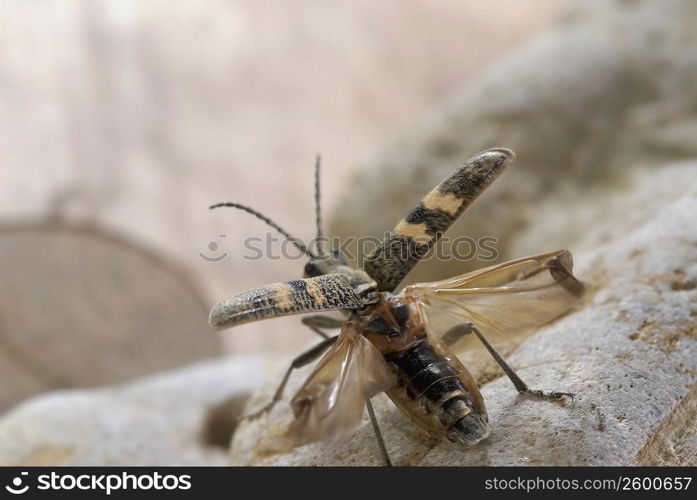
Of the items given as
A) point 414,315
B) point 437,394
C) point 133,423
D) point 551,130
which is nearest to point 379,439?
point 437,394

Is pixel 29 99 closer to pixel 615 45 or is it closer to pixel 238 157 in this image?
pixel 238 157

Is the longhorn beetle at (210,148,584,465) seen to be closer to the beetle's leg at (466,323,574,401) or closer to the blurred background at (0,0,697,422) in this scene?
the beetle's leg at (466,323,574,401)

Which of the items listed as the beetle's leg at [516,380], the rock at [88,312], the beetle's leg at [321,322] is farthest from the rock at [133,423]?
the beetle's leg at [516,380]

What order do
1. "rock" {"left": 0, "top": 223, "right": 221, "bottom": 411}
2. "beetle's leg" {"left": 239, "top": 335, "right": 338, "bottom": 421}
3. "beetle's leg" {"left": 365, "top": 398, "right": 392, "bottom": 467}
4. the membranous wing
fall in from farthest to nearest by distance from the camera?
1. "rock" {"left": 0, "top": 223, "right": 221, "bottom": 411}
2. "beetle's leg" {"left": 239, "top": 335, "right": 338, "bottom": 421}
3. the membranous wing
4. "beetle's leg" {"left": 365, "top": 398, "right": 392, "bottom": 467}

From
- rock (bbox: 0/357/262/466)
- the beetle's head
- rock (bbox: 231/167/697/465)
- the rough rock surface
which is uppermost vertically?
the rough rock surface

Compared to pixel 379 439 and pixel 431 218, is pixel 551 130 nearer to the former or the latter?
pixel 431 218

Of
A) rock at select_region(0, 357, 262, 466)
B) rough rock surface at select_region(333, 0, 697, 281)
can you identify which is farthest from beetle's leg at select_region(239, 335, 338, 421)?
rough rock surface at select_region(333, 0, 697, 281)

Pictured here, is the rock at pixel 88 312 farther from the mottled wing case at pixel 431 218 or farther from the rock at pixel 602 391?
the mottled wing case at pixel 431 218
